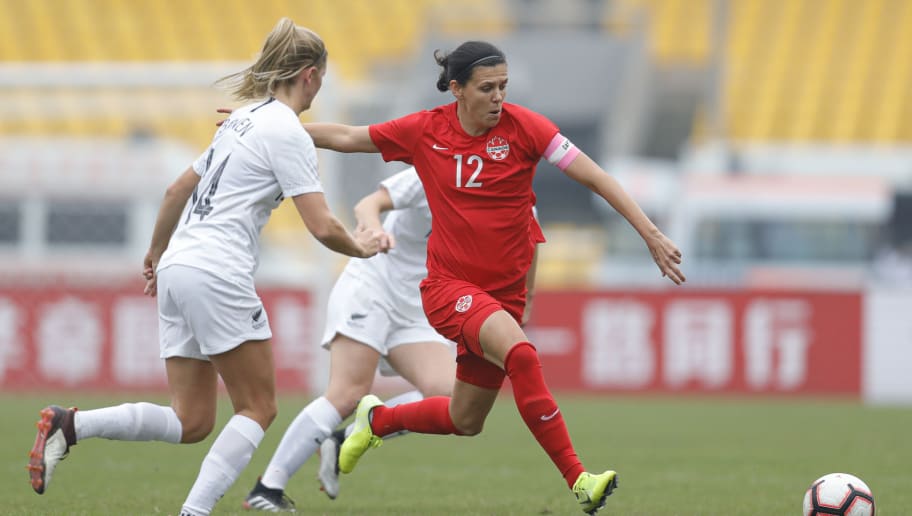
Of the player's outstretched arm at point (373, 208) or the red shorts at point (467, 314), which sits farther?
the player's outstretched arm at point (373, 208)

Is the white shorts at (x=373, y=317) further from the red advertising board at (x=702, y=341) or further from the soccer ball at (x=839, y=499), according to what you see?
the red advertising board at (x=702, y=341)

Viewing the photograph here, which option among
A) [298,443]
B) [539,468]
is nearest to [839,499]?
[298,443]

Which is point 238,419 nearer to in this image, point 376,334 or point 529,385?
point 529,385

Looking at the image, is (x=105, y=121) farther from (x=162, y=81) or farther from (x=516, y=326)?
(x=516, y=326)

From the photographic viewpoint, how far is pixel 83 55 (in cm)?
2773

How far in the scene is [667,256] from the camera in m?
5.38

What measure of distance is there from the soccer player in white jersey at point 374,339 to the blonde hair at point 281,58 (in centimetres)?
112

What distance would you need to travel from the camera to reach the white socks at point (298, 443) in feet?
20.7

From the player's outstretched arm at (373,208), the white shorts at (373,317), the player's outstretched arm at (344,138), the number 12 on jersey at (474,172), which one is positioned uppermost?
the player's outstretched arm at (344,138)

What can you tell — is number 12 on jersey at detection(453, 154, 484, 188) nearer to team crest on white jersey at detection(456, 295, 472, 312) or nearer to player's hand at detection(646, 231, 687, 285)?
team crest on white jersey at detection(456, 295, 472, 312)

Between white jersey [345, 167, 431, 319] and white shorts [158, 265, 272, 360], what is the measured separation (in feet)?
5.81

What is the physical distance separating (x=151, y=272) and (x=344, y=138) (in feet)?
3.40

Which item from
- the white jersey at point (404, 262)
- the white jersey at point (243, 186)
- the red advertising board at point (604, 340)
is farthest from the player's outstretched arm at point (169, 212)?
the red advertising board at point (604, 340)

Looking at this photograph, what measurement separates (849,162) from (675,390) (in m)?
9.50
